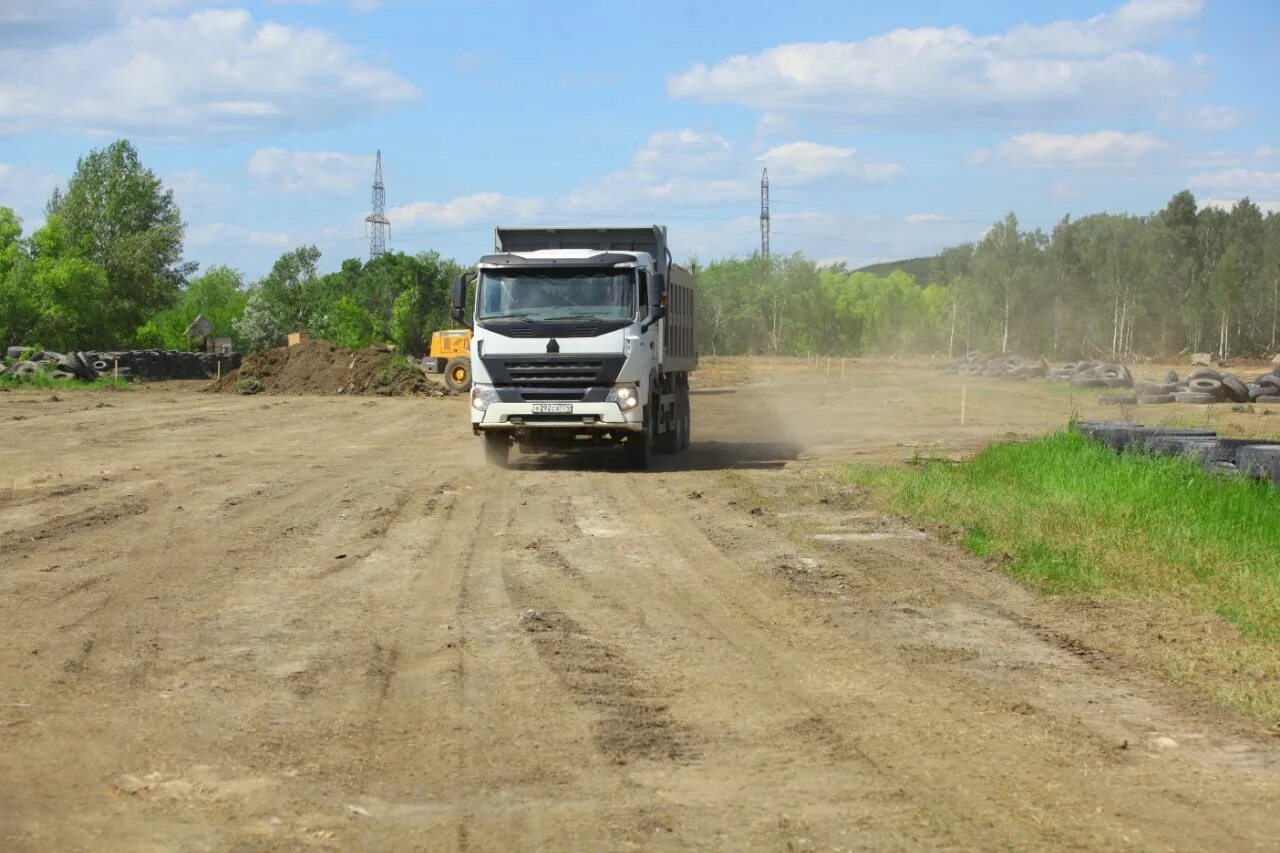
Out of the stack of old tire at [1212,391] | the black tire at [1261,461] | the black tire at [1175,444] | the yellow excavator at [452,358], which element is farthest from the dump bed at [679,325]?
the yellow excavator at [452,358]

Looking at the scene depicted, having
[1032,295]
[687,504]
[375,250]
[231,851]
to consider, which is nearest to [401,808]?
[231,851]

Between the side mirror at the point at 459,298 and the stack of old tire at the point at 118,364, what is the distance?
28.8m

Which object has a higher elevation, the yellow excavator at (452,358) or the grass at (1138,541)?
the yellow excavator at (452,358)

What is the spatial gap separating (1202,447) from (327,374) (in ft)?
109

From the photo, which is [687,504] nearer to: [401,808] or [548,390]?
[548,390]

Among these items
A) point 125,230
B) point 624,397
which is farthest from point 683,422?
point 125,230

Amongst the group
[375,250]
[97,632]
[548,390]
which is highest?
[375,250]

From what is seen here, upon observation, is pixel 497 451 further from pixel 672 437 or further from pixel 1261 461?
pixel 1261 461

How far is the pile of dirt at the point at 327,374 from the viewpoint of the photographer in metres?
42.9

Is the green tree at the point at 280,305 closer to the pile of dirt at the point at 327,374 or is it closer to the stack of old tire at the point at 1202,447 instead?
the pile of dirt at the point at 327,374

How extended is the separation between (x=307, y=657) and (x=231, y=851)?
2843 mm

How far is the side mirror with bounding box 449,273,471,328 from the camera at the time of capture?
18031mm

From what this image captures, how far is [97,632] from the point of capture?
7.82 meters

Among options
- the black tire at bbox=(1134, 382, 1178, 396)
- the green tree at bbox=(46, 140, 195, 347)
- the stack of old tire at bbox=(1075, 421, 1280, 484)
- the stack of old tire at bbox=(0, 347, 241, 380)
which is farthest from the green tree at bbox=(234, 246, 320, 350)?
the stack of old tire at bbox=(1075, 421, 1280, 484)
